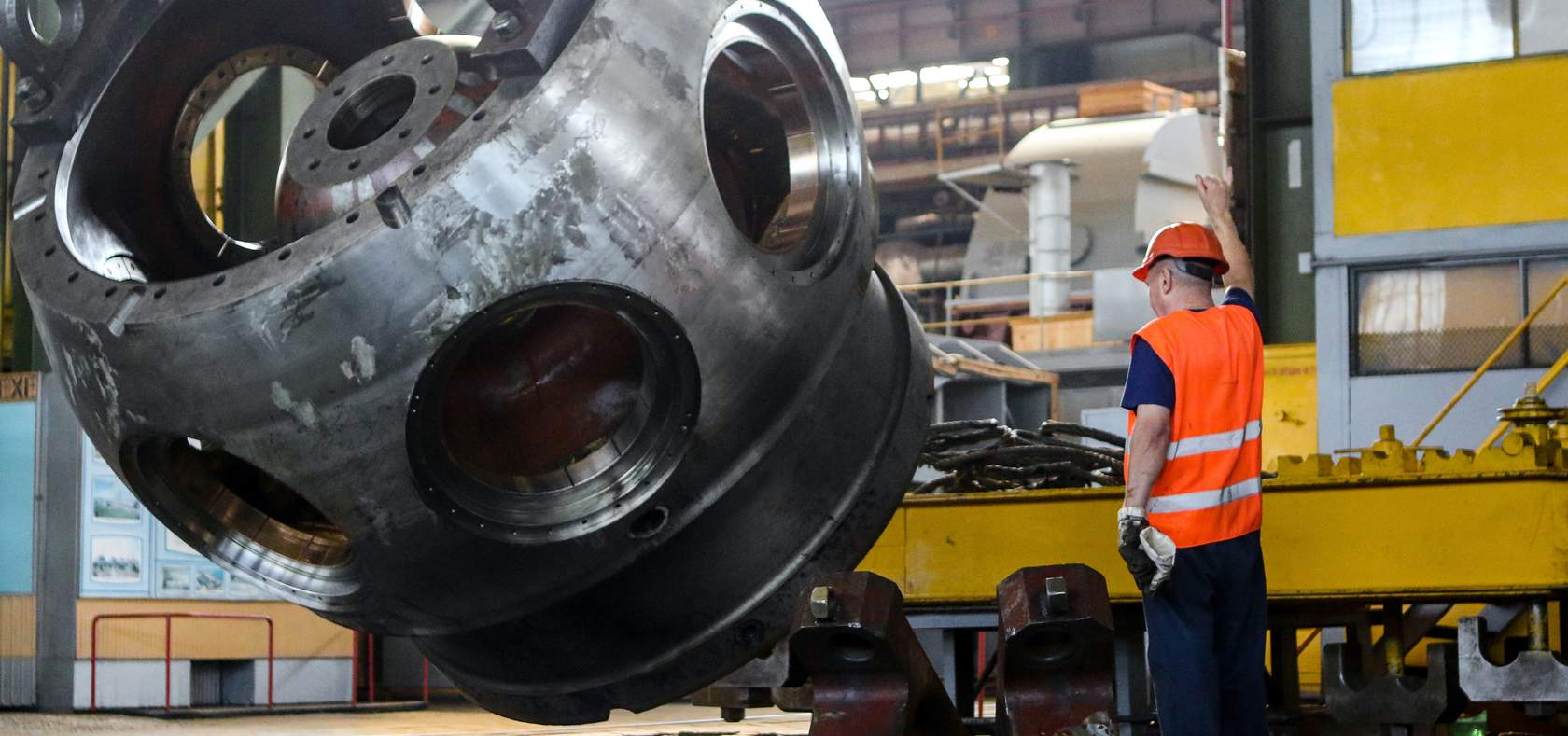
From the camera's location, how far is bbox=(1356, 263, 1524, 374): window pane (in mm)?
9641

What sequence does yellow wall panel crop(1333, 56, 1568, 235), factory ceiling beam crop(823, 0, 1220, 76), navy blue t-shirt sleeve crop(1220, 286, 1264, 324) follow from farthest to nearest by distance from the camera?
factory ceiling beam crop(823, 0, 1220, 76) → yellow wall panel crop(1333, 56, 1568, 235) → navy blue t-shirt sleeve crop(1220, 286, 1264, 324)

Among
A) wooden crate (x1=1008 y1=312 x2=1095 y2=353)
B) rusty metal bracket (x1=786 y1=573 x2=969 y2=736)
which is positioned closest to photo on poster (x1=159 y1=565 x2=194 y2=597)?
rusty metal bracket (x1=786 y1=573 x2=969 y2=736)

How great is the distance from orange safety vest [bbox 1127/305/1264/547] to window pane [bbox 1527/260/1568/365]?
19.5ft

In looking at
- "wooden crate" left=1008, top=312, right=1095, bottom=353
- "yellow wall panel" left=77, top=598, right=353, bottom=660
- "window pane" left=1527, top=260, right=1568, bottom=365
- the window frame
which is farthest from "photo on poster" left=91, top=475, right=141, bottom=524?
"wooden crate" left=1008, top=312, right=1095, bottom=353

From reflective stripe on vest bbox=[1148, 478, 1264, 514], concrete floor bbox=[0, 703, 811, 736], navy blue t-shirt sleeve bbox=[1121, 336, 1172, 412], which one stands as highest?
navy blue t-shirt sleeve bbox=[1121, 336, 1172, 412]

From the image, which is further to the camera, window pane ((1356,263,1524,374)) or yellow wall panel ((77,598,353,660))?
yellow wall panel ((77,598,353,660))

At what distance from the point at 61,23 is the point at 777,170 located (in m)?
1.78

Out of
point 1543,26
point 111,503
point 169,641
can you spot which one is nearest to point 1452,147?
point 1543,26

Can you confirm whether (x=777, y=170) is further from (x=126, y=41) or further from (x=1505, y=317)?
(x=1505, y=317)

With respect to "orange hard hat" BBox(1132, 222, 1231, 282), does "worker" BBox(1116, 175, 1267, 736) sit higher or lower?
lower

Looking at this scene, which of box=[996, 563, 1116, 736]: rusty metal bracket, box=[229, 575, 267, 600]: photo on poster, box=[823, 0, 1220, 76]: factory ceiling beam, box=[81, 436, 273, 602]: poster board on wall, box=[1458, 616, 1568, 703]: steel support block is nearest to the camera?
box=[996, 563, 1116, 736]: rusty metal bracket

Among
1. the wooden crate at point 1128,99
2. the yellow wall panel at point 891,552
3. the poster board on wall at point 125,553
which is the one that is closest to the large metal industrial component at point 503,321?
the yellow wall panel at point 891,552

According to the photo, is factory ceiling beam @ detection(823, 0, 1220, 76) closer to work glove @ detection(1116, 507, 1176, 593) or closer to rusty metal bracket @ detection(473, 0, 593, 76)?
work glove @ detection(1116, 507, 1176, 593)

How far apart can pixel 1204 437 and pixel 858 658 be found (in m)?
1.02
